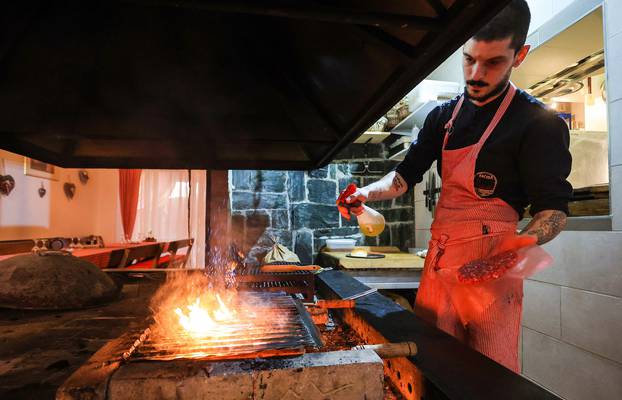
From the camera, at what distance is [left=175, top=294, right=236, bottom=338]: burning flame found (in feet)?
3.99

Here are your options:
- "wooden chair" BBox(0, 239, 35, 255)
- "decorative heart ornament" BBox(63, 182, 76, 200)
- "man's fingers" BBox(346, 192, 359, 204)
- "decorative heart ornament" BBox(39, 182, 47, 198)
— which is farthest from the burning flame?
"decorative heart ornament" BBox(63, 182, 76, 200)

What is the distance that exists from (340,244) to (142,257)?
11.2 feet

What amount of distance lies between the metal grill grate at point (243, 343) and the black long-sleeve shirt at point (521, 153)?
Result: 1184mm

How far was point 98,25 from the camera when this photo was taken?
1.64 meters

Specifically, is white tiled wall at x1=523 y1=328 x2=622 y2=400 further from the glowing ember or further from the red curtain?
the red curtain

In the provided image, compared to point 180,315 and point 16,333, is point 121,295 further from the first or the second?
point 180,315

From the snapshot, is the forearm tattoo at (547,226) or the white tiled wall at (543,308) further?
the white tiled wall at (543,308)

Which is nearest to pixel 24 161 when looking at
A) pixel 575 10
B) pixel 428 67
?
pixel 428 67

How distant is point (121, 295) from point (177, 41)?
164cm

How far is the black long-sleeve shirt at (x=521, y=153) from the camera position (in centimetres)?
152

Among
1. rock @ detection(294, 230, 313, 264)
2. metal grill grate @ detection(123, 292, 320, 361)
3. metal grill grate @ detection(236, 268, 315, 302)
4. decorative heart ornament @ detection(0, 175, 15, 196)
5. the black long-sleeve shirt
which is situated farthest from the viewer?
decorative heart ornament @ detection(0, 175, 15, 196)

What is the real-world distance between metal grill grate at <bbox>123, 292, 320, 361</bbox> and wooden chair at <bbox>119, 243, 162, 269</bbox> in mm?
4234

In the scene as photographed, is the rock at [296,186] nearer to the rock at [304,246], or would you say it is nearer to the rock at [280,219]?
the rock at [280,219]

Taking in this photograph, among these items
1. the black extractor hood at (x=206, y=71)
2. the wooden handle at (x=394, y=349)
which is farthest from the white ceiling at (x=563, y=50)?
the wooden handle at (x=394, y=349)
